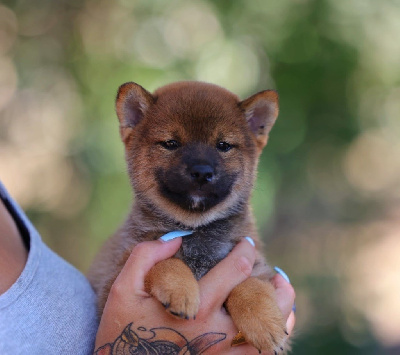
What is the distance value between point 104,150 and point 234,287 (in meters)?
5.57

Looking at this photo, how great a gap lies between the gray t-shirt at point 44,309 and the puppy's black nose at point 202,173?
95 cm

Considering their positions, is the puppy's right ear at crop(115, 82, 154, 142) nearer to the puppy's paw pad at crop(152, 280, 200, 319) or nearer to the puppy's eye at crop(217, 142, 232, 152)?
the puppy's eye at crop(217, 142, 232, 152)

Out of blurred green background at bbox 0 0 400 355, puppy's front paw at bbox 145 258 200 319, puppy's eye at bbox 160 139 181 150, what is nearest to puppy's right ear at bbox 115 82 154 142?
puppy's eye at bbox 160 139 181 150

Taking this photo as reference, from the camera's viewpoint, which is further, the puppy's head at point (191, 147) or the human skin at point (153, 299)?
the puppy's head at point (191, 147)

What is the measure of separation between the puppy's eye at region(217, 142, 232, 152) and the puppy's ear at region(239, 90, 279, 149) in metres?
0.35

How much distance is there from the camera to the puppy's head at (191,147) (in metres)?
2.56

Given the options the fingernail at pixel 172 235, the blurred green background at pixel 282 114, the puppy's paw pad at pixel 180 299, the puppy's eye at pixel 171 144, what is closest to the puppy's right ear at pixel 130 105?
the puppy's eye at pixel 171 144

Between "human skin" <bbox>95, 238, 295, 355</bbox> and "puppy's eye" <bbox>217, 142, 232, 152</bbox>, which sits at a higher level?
"puppy's eye" <bbox>217, 142, 232, 152</bbox>

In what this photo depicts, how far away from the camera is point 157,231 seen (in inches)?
105

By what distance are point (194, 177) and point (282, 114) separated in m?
4.53

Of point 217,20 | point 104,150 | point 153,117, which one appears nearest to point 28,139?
point 104,150

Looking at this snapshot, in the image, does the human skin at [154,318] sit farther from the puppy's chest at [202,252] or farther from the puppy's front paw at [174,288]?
the puppy's chest at [202,252]

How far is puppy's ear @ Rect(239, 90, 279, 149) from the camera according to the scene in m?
2.95

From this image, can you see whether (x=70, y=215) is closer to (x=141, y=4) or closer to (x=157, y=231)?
(x=141, y=4)
